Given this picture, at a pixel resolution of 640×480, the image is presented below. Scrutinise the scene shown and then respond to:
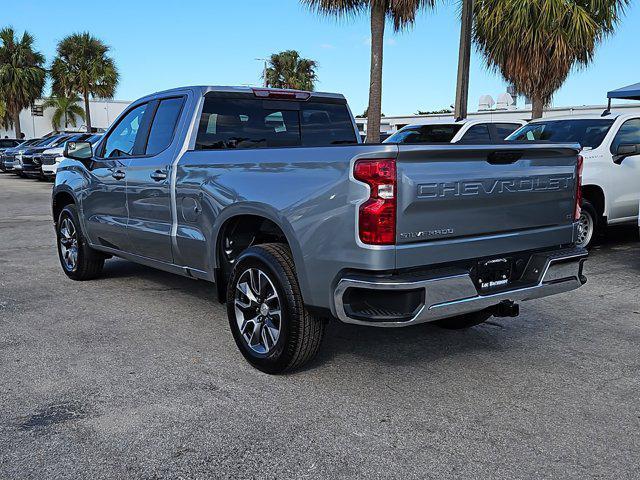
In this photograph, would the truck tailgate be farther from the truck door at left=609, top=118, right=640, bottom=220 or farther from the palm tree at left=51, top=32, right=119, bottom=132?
the palm tree at left=51, top=32, right=119, bottom=132

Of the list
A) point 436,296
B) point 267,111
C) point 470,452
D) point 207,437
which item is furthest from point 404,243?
point 267,111

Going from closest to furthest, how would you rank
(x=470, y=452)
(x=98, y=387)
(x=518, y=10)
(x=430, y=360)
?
(x=470, y=452), (x=98, y=387), (x=430, y=360), (x=518, y=10)

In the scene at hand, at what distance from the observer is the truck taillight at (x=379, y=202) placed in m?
3.35

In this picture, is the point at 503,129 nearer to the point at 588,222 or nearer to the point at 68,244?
the point at 588,222

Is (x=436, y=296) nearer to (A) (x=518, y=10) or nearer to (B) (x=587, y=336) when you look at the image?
(B) (x=587, y=336)

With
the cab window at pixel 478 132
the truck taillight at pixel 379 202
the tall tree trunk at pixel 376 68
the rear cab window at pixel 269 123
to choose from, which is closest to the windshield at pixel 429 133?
the cab window at pixel 478 132

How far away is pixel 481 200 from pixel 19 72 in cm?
4567

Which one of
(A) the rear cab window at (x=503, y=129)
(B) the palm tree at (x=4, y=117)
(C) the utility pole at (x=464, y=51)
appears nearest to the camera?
(A) the rear cab window at (x=503, y=129)

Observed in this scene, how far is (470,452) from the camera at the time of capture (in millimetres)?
3123

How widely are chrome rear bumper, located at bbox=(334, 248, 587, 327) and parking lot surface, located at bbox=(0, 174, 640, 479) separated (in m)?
0.55

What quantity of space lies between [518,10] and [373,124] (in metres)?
4.80

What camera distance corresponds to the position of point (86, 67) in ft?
133

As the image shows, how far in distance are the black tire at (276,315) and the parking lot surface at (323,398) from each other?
0.15m

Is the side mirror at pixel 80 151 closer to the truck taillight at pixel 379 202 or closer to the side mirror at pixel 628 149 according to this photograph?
the truck taillight at pixel 379 202
